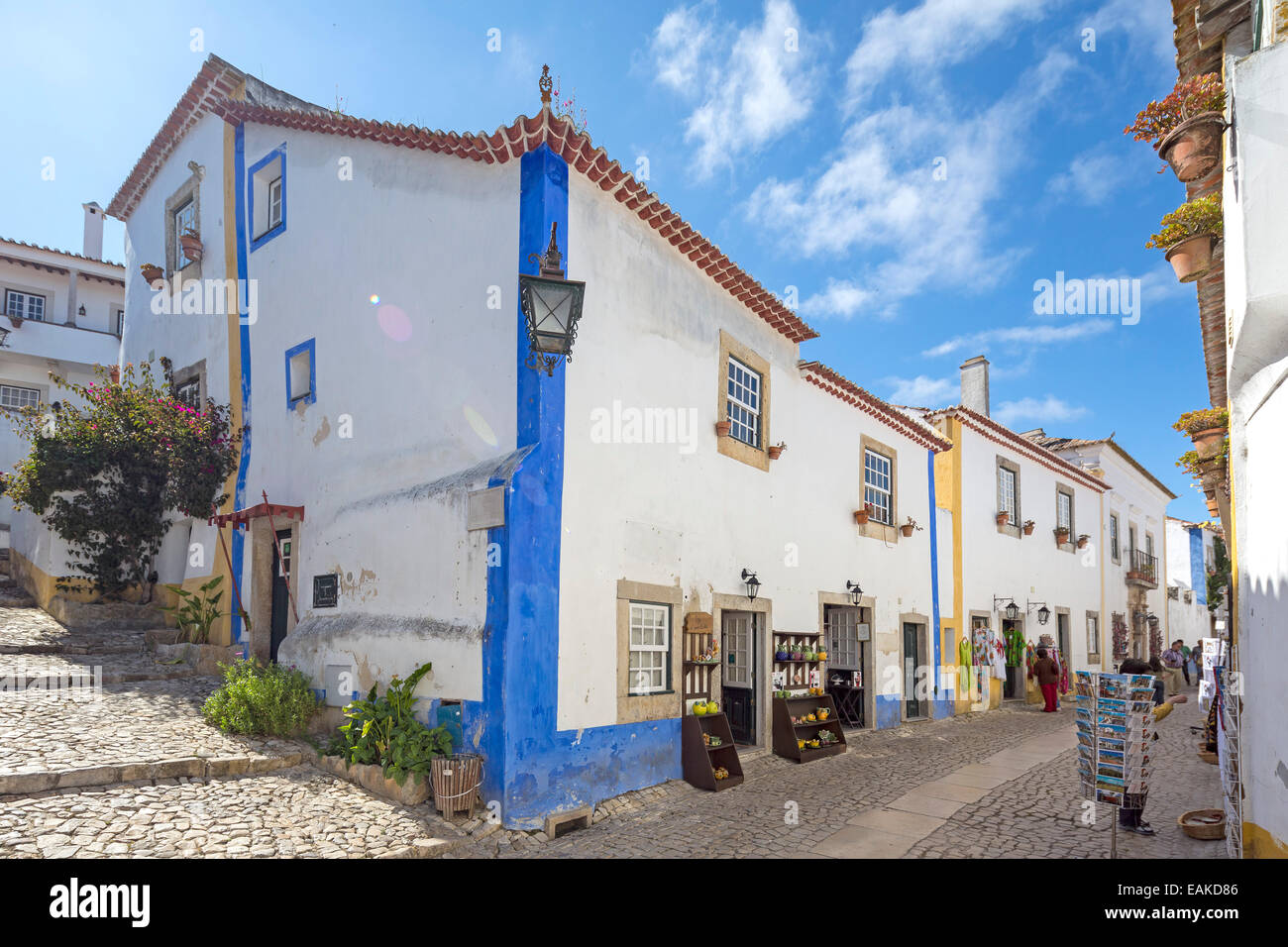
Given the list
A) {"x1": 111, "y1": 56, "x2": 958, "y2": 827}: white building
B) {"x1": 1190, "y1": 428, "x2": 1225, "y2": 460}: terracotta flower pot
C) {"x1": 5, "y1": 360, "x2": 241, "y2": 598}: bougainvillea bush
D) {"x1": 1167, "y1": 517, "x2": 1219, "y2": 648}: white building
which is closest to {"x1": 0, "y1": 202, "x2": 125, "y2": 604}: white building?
{"x1": 5, "y1": 360, "x2": 241, "y2": 598}: bougainvillea bush

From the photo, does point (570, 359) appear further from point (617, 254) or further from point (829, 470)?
point (829, 470)

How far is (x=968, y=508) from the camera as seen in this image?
17.5m

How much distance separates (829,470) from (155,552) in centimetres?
1130

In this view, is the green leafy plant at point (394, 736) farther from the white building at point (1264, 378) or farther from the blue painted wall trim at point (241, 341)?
the white building at point (1264, 378)

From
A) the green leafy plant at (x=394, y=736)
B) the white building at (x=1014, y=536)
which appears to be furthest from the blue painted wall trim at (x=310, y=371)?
the white building at (x=1014, y=536)

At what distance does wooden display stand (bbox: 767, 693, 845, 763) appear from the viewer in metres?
10.4

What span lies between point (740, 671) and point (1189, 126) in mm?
7793

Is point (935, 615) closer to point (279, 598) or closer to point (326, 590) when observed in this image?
point (326, 590)

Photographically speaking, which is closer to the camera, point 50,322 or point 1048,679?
point 1048,679

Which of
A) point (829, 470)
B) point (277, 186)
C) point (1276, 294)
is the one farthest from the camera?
point (829, 470)

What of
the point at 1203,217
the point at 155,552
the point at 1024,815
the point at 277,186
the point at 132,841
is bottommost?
the point at 1024,815

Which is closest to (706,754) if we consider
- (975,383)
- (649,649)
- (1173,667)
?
(649,649)

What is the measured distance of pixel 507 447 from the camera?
303 inches
